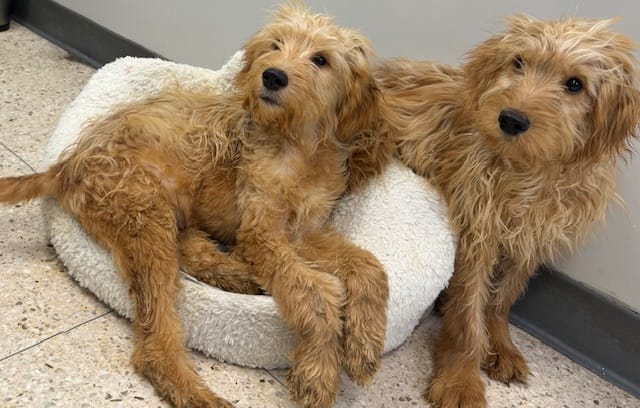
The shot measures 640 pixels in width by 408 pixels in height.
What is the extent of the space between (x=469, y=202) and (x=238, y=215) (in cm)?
70

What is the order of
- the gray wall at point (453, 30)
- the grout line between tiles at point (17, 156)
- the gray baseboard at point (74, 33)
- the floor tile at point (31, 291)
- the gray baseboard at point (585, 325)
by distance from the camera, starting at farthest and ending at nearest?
the gray baseboard at point (74, 33), the grout line between tiles at point (17, 156), the gray baseboard at point (585, 325), the gray wall at point (453, 30), the floor tile at point (31, 291)

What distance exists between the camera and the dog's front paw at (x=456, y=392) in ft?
6.38

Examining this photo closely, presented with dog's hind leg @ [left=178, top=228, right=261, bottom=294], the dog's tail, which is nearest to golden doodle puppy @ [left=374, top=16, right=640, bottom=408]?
dog's hind leg @ [left=178, top=228, right=261, bottom=294]

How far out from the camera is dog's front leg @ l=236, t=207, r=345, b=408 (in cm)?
173

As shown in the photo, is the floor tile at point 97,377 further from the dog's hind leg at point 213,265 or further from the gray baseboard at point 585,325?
the gray baseboard at point 585,325

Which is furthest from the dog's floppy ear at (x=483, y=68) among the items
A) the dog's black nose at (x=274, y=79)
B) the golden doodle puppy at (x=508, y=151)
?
the dog's black nose at (x=274, y=79)

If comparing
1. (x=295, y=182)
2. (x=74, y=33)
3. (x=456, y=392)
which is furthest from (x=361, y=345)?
(x=74, y=33)

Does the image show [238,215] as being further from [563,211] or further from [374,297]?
[563,211]

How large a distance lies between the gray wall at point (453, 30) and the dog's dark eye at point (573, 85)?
399 mm

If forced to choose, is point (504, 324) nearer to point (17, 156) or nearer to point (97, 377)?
point (97, 377)

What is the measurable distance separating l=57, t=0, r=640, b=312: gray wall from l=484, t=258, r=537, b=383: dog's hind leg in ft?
0.77

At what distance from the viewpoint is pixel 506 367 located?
214 centimetres

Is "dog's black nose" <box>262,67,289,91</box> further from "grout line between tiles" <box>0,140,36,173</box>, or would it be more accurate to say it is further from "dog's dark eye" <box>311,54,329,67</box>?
"grout line between tiles" <box>0,140,36,173</box>

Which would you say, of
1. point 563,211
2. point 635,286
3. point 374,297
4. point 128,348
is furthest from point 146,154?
point 635,286
